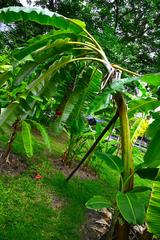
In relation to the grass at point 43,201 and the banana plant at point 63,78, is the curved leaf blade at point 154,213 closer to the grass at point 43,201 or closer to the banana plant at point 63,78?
the banana plant at point 63,78

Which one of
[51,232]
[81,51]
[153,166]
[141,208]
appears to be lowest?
[51,232]

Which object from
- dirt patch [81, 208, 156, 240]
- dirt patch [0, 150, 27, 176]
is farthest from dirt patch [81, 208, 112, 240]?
dirt patch [0, 150, 27, 176]

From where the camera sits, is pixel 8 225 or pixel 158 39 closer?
pixel 8 225

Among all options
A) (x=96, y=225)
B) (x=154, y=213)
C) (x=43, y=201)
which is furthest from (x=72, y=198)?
(x=154, y=213)

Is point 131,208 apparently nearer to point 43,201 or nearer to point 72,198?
point 43,201

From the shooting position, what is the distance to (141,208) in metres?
3.42

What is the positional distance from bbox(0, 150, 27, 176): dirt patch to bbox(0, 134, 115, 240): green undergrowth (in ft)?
0.28

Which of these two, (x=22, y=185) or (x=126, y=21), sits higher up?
(x=126, y=21)

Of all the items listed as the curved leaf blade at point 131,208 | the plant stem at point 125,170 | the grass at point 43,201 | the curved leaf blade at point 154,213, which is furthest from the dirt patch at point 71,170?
the curved leaf blade at point 154,213

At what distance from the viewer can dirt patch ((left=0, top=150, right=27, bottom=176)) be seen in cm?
520

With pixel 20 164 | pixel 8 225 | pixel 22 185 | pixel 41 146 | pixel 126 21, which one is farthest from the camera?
pixel 126 21

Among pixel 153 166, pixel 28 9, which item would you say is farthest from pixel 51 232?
pixel 28 9

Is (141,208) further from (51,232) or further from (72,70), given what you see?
(72,70)

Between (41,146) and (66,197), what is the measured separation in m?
2.06
